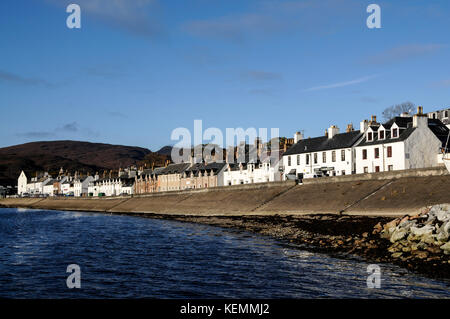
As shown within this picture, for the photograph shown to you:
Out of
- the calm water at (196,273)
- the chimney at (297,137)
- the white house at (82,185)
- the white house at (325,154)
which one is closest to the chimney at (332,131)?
the white house at (325,154)

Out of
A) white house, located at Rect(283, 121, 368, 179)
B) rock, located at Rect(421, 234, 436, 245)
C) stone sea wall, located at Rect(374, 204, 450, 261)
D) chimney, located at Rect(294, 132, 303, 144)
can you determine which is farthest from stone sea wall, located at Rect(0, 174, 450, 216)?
chimney, located at Rect(294, 132, 303, 144)

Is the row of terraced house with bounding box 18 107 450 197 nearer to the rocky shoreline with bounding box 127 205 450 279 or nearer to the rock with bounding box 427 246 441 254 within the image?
the rocky shoreline with bounding box 127 205 450 279

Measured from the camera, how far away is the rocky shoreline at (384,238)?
26622 mm

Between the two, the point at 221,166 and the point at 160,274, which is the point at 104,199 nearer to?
the point at 221,166

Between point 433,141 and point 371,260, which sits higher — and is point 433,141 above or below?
above

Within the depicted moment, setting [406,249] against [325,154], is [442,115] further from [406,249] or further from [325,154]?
[406,249]

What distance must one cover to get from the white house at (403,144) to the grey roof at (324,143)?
4.02 m

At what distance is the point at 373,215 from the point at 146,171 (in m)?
121

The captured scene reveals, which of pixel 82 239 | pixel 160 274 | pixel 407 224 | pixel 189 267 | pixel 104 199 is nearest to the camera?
pixel 160 274

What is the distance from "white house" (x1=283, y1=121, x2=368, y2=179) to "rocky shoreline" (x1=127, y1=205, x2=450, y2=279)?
104 ft

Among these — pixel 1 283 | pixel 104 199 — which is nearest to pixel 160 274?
pixel 1 283

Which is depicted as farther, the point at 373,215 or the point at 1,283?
the point at 373,215

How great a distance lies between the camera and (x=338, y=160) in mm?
78625
